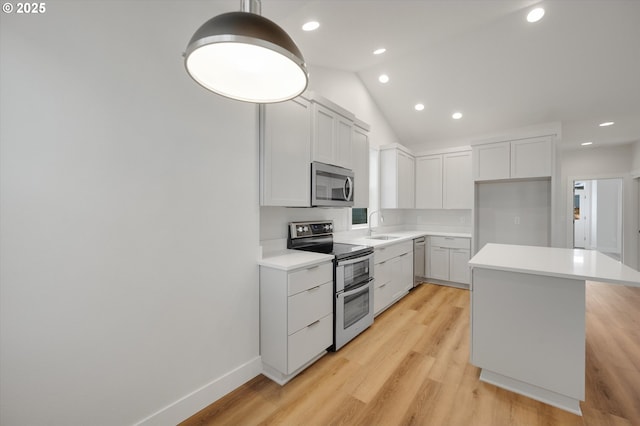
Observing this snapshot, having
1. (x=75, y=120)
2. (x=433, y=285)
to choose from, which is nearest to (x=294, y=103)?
(x=75, y=120)

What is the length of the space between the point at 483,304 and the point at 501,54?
3214 mm

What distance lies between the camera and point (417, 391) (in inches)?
75.7

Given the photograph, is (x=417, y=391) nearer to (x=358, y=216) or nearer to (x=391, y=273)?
(x=391, y=273)

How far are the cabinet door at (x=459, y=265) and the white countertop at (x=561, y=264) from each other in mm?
1764

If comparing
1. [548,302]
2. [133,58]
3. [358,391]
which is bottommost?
[358,391]

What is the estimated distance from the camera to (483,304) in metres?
1.99

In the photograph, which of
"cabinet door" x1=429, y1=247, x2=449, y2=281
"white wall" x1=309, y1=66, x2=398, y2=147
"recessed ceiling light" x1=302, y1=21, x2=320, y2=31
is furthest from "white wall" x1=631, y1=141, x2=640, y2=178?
"recessed ceiling light" x1=302, y1=21, x2=320, y2=31

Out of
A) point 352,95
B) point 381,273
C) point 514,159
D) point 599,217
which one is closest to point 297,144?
point 381,273

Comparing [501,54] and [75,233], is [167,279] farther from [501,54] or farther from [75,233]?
[501,54]

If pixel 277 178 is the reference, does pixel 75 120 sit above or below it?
above

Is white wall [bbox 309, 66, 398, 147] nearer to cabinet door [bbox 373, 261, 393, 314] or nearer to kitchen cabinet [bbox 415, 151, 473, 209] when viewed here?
kitchen cabinet [bbox 415, 151, 473, 209]

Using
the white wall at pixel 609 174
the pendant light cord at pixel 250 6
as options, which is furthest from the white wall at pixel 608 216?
the pendant light cord at pixel 250 6

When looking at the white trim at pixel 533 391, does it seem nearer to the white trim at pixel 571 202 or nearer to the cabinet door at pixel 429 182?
the cabinet door at pixel 429 182

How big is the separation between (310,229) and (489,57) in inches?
128
